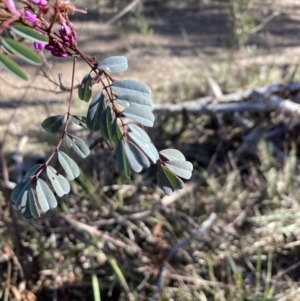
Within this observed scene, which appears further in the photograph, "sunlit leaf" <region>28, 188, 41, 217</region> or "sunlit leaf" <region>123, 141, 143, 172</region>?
"sunlit leaf" <region>28, 188, 41, 217</region>

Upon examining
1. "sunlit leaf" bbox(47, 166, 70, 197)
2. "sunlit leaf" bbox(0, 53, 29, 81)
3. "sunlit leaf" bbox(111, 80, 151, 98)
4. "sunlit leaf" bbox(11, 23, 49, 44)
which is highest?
"sunlit leaf" bbox(11, 23, 49, 44)

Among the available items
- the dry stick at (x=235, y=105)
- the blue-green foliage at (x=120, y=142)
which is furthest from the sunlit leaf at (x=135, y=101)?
the dry stick at (x=235, y=105)

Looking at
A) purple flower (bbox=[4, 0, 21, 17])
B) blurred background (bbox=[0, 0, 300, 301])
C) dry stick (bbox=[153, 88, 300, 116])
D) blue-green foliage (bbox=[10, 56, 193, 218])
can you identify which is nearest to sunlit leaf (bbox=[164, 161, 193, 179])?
blue-green foliage (bbox=[10, 56, 193, 218])

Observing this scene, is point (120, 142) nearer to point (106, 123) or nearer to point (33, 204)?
point (106, 123)

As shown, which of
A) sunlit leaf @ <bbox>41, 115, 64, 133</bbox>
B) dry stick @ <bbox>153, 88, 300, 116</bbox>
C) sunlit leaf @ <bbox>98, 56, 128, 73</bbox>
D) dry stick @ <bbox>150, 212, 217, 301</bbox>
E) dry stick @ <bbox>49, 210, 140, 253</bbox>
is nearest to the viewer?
sunlit leaf @ <bbox>98, 56, 128, 73</bbox>

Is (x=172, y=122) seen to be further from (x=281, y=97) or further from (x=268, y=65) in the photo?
(x=268, y=65)

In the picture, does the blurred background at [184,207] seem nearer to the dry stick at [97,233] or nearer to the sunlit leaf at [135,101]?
the dry stick at [97,233]

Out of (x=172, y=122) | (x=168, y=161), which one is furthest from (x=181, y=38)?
(x=168, y=161)

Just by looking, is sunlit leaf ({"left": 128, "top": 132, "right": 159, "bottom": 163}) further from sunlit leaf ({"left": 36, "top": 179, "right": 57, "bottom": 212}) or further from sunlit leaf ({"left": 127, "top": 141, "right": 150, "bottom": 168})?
sunlit leaf ({"left": 36, "top": 179, "right": 57, "bottom": 212})
